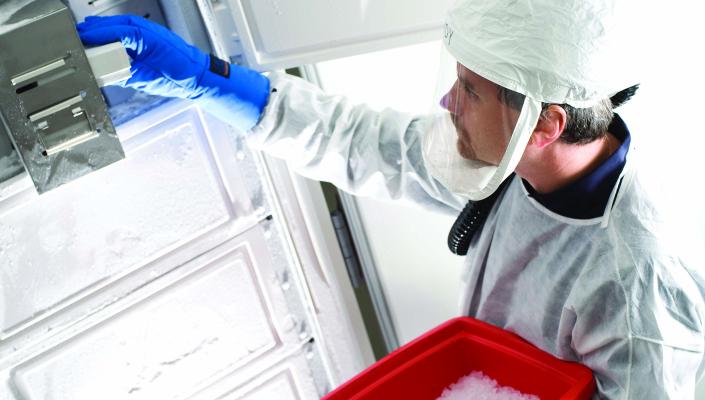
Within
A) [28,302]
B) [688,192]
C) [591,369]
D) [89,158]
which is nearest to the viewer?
[89,158]

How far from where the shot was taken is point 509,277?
1.32 metres

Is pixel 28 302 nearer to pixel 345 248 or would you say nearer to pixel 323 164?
pixel 323 164

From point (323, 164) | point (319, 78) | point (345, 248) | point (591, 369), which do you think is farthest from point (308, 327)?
point (591, 369)

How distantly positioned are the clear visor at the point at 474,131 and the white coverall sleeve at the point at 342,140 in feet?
0.39

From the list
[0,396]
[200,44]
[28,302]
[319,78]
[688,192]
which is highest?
[200,44]

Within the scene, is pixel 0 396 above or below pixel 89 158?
below

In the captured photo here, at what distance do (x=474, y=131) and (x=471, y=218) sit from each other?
248mm

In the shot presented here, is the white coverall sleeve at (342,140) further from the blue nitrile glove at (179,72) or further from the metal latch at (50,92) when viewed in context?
the metal latch at (50,92)

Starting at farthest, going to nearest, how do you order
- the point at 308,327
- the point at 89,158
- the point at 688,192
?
the point at 308,327 < the point at 688,192 < the point at 89,158

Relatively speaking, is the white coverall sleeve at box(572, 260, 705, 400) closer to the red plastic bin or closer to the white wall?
the red plastic bin

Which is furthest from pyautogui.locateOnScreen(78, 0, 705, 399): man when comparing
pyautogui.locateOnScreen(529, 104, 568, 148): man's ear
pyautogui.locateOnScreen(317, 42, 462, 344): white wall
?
pyautogui.locateOnScreen(317, 42, 462, 344): white wall

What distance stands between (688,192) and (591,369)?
549mm

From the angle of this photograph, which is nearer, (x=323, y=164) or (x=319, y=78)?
(x=323, y=164)

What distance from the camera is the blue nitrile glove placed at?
3.59ft
